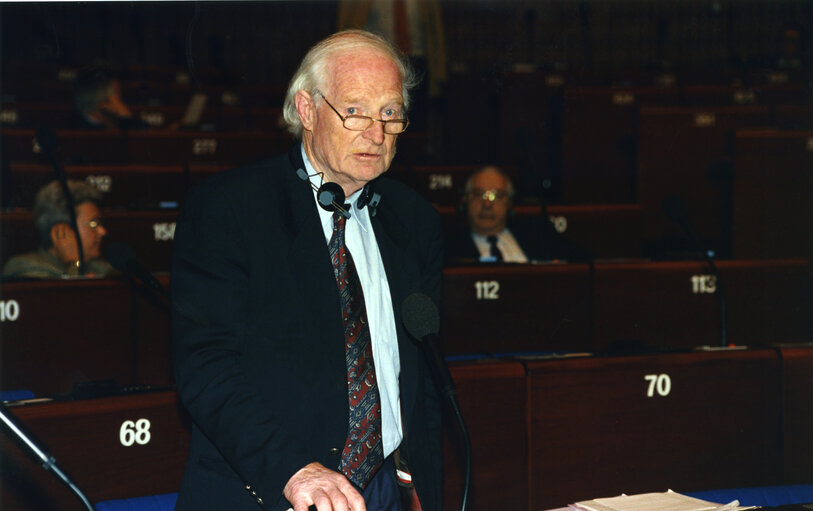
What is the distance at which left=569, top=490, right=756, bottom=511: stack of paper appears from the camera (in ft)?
5.19

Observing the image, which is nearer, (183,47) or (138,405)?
(138,405)

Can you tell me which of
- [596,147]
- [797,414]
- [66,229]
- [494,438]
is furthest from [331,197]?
[596,147]

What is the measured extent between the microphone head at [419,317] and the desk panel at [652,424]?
1.08 m

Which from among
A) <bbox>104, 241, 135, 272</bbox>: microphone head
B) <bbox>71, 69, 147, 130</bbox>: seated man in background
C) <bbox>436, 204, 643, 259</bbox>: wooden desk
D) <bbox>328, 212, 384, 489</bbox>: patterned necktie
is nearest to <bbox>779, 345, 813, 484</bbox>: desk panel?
<bbox>328, 212, 384, 489</bbox>: patterned necktie

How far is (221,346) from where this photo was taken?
4.93 feet

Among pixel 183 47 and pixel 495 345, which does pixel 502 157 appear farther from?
pixel 183 47

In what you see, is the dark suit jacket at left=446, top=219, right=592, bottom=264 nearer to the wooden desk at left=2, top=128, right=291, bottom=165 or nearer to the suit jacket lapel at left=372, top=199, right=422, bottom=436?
the wooden desk at left=2, top=128, right=291, bottom=165

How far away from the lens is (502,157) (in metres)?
6.72

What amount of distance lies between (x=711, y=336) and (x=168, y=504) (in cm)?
263

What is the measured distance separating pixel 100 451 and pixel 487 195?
300 cm

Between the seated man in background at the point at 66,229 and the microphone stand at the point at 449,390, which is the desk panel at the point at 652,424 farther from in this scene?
the seated man in background at the point at 66,229

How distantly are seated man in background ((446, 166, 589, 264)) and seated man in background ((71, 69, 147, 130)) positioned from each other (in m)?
2.68

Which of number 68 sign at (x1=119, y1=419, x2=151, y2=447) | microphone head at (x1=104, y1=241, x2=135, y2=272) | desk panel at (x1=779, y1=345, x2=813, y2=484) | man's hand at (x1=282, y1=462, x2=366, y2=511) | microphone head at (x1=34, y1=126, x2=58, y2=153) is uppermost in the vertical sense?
microphone head at (x1=34, y1=126, x2=58, y2=153)

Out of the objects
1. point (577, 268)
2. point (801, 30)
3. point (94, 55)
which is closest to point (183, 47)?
point (94, 55)
